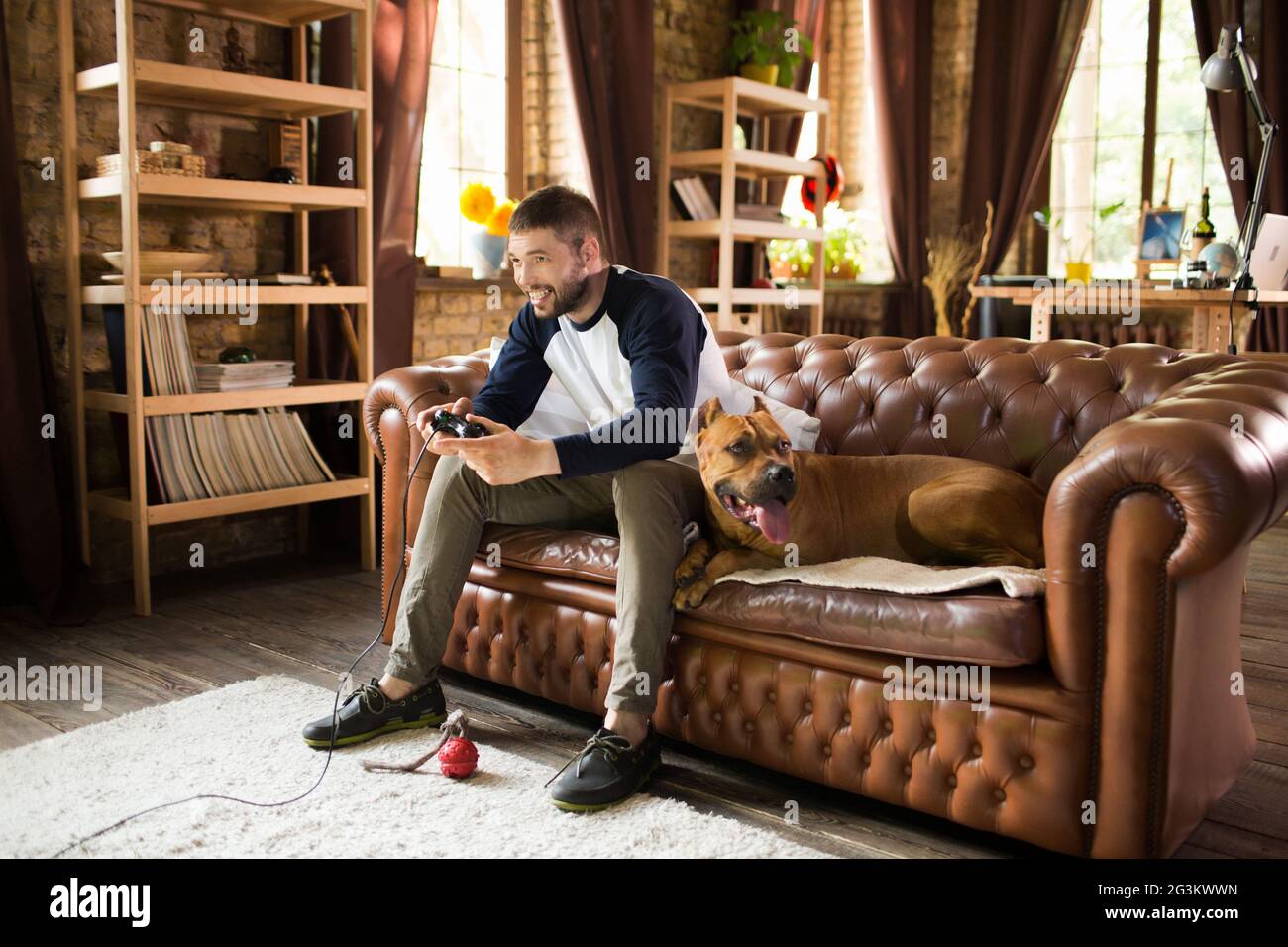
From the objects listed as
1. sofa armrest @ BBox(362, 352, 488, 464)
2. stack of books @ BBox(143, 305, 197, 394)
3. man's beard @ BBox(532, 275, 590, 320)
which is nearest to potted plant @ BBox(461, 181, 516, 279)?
stack of books @ BBox(143, 305, 197, 394)

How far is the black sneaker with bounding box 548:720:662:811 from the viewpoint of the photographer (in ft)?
6.66

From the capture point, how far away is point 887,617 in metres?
1.96

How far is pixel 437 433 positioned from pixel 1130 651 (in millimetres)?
1378

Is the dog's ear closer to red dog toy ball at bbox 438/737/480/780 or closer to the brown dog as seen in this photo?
the brown dog

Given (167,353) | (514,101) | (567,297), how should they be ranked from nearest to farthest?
(567,297)
(167,353)
(514,101)

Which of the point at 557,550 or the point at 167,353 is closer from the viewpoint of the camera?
the point at 557,550

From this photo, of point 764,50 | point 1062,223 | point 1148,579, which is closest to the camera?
Answer: point 1148,579

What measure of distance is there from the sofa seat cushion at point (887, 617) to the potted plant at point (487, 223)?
7.37 feet

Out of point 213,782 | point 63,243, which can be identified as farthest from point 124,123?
point 213,782

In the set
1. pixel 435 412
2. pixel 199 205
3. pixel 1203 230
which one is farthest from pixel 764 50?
pixel 435 412

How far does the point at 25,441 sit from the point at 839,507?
92.2 inches

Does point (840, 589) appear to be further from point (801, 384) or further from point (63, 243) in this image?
point (63, 243)

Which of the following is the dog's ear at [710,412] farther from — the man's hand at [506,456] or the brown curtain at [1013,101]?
the brown curtain at [1013,101]

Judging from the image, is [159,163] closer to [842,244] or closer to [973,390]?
[973,390]
